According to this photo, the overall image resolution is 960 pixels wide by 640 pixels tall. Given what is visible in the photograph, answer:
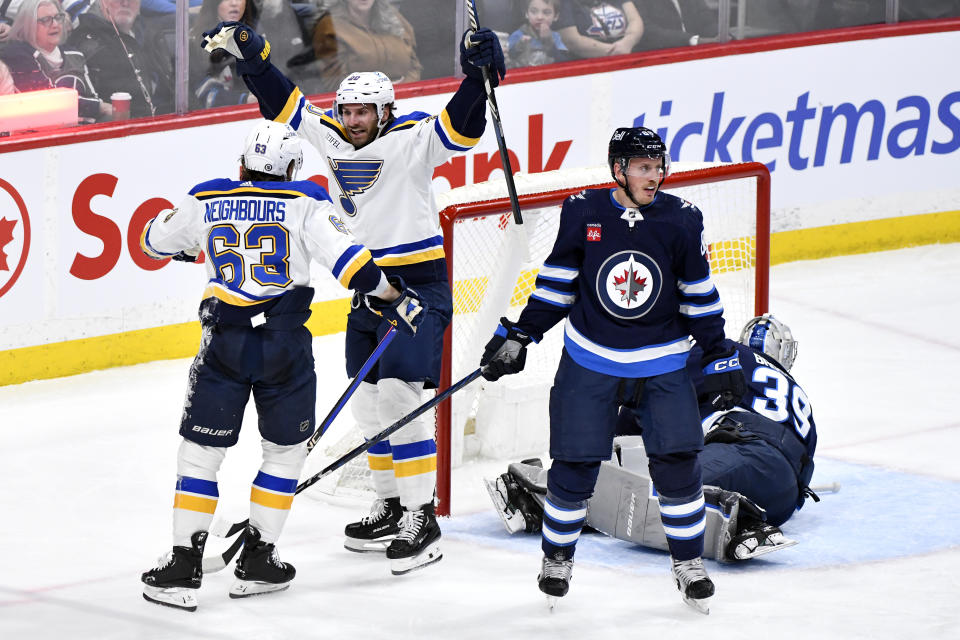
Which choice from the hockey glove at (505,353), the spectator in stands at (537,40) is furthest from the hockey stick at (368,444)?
the spectator in stands at (537,40)

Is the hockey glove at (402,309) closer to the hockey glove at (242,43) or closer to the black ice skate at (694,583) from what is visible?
the black ice skate at (694,583)

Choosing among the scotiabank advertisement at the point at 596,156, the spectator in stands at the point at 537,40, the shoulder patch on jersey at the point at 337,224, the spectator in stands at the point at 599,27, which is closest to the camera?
the shoulder patch on jersey at the point at 337,224

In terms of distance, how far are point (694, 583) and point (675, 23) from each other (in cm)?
440

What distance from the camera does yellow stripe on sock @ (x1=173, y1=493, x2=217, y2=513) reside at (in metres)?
4.29

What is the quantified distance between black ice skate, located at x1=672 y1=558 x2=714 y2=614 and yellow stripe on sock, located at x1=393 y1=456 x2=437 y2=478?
80cm

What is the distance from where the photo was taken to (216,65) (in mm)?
6922

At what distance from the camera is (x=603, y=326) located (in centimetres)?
420

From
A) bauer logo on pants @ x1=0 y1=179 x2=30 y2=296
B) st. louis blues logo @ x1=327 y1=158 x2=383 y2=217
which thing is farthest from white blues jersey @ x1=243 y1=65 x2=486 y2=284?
bauer logo on pants @ x1=0 y1=179 x2=30 y2=296

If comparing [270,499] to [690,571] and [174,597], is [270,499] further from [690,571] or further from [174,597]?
[690,571]

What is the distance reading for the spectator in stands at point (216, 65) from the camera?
22.4 ft

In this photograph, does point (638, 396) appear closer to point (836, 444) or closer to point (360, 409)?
point (360, 409)

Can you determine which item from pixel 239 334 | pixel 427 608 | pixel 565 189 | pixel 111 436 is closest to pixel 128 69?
pixel 111 436

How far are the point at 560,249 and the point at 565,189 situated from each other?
131 cm

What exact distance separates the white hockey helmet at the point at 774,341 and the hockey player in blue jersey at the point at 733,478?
0.08 m
